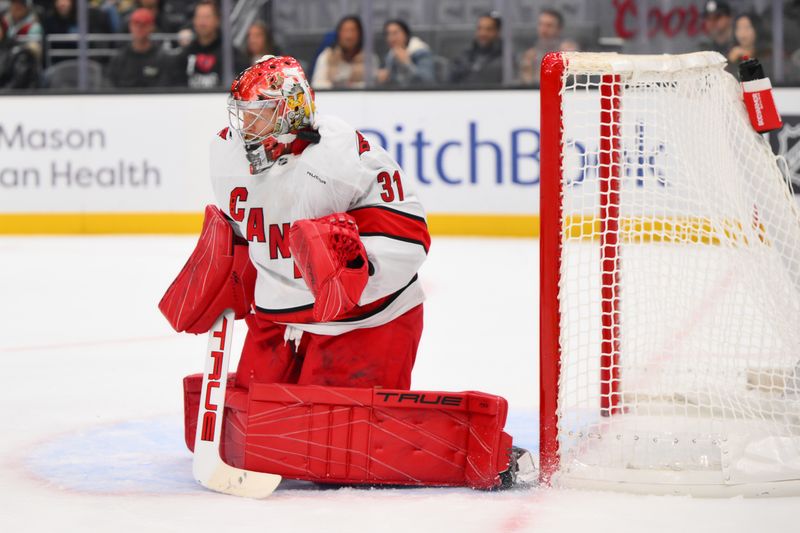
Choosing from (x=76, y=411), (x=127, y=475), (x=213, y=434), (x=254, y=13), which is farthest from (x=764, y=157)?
(x=254, y=13)

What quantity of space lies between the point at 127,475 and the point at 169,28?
234 inches

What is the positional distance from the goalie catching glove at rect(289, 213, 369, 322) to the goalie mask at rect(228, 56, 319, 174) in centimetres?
20

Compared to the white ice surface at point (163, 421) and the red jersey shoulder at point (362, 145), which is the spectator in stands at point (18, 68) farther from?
the red jersey shoulder at point (362, 145)

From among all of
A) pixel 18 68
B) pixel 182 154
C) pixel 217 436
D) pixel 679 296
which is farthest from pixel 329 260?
pixel 18 68

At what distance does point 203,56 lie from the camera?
25.8 feet

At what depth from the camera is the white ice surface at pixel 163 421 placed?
2309mm

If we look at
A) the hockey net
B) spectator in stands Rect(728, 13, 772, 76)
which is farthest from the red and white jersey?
spectator in stands Rect(728, 13, 772, 76)

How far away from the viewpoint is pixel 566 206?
259 cm

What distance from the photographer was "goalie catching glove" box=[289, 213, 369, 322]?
2.35 metres

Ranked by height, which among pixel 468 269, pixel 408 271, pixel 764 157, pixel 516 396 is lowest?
pixel 468 269

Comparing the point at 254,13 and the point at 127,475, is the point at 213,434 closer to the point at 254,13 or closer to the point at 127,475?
the point at 127,475

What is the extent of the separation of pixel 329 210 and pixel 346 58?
5.31m

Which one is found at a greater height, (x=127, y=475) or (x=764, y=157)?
(x=764, y=157)

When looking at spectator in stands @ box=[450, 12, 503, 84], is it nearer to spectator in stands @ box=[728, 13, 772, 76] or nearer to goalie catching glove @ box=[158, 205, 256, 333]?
spectator in stands @ box=[728, 13, 772, 76]
